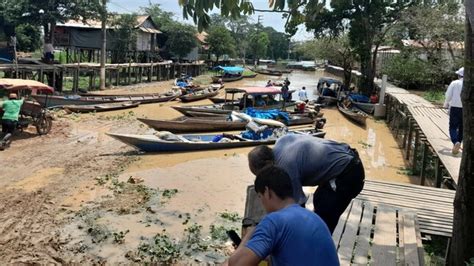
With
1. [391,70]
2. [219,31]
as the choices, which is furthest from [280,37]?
[391,70]

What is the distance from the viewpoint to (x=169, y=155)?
43.5 feet

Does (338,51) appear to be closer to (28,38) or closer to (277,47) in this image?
(28,38)

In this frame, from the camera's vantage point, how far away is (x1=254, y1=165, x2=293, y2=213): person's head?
234 cm

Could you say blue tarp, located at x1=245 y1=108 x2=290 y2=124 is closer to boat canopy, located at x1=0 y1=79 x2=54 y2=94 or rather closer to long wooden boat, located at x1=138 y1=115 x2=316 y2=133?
long wooden boat, located at x1=138 y1=115 x2=316 y2=133

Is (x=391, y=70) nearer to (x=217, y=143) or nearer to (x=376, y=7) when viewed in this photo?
(x=376, y=7)

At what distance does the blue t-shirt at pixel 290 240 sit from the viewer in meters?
2.17

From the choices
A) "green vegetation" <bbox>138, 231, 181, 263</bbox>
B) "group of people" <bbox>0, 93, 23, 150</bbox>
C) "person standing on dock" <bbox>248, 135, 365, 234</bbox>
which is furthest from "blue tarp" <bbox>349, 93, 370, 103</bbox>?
"person standing on dock" <bbox>248, 135, 365, 234</bbox>

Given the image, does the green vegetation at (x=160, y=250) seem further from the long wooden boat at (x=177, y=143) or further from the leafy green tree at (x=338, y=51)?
the leafy green tree at (x=338, y=51)

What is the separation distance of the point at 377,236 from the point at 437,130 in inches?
304

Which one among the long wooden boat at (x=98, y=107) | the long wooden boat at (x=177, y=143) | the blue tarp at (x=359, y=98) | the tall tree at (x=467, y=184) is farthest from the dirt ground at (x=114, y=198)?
the blue tarp at (x=359, y=98)

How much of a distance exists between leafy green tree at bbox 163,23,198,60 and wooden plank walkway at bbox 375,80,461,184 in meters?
28.6

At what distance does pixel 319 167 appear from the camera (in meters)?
3.39

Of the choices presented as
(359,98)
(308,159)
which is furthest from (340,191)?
(359,98)

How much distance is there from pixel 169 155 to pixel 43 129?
4.48 metres
